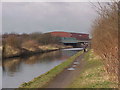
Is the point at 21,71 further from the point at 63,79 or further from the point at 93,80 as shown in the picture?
the point at 93,80

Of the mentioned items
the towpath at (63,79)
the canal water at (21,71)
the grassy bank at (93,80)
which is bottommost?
the canal water at (21,71)

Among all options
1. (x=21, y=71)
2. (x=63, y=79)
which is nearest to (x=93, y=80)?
(x=63, y=79)

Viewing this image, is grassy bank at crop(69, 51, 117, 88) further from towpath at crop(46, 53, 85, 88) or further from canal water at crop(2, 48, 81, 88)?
canal water at crop(2, 48, 81, 88)

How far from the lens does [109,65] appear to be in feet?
27.7

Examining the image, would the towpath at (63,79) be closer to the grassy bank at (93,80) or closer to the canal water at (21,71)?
the grassy bank at (93,80)

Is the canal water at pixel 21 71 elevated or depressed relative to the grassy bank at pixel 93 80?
depressed

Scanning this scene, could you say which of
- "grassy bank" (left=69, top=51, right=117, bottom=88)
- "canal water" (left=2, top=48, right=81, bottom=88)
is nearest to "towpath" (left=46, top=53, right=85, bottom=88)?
"grassy bank" (left=69, top=51, right=117, bottom=88)

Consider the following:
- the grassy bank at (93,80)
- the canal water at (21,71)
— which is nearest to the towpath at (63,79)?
the grassy bank at (93,80)

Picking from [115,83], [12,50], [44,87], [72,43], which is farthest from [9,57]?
[72,43]

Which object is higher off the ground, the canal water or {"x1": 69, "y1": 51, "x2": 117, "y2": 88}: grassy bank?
{"x1": 69, "y1": 51, "x2": 117, "y2": 88}: grassy bank

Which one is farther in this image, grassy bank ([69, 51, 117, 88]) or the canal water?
the canal water

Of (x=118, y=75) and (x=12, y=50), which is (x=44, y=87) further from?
(x=12, y=50)

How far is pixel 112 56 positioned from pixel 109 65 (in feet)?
2.39

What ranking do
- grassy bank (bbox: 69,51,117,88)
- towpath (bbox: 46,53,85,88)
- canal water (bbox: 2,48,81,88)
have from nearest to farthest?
grassy bank (bbox: 69,51,117,88), towpath (bbox: 46,53,85,88), canal water (bbox: 2,48,81,88)
